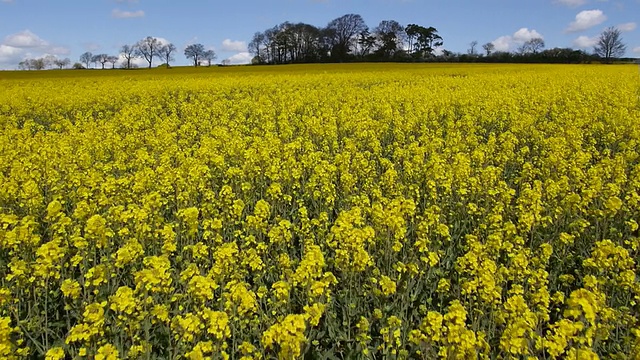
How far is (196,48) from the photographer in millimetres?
103625

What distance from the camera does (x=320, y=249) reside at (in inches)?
205

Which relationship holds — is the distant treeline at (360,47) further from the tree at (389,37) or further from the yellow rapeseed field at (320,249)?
the yellow rapeseed field at (320,249)

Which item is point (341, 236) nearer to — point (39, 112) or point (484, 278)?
point (484, 278)

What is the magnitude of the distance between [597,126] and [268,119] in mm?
9214

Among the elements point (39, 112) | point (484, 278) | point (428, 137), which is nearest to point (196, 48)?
point (39, 112)

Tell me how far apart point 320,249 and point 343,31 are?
87.1 metres

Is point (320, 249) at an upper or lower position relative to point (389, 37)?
lower

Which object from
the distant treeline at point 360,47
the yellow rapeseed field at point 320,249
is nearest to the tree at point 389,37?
the distant treeline at point 360,47

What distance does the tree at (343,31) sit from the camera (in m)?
79.1

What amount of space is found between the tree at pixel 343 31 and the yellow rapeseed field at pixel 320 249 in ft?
229

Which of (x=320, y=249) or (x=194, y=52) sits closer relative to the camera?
(x=320, y=249)

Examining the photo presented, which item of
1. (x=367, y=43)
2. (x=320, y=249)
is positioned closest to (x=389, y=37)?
(x=367, y=43)

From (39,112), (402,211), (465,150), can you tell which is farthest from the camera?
(39,112)

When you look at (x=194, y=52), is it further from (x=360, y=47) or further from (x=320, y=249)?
(x=320, y=249)
